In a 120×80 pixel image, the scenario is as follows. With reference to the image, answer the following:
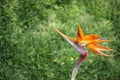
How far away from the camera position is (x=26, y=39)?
3852 mm

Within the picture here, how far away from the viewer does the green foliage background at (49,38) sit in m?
3.72

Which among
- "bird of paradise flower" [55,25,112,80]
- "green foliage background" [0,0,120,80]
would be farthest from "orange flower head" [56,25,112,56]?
"green foliage background" [0,0,120,80]

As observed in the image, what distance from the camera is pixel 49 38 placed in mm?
3938

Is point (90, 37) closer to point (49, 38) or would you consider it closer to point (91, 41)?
point (91, 41)

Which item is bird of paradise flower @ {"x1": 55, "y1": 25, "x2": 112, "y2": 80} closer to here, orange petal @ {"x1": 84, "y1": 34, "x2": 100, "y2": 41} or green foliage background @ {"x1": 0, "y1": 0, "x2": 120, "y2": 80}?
orange petal @ {"x1": 84, "y1": 34, "x2": 100, "y2": 41}

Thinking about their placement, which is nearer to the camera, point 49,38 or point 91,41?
point 91,41

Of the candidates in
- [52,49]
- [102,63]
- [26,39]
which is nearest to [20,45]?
[26,39]

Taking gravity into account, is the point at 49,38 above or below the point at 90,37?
below

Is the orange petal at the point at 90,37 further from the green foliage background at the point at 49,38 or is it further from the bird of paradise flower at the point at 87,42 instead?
the green foliage background at the point at 49,38

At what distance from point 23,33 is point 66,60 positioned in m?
0.62

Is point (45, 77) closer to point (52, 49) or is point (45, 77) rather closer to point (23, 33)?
point (52, 49)

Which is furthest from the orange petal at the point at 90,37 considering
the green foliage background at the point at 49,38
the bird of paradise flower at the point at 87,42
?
the green foliage background at the point at 49,38

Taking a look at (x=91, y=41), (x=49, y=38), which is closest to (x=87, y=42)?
(x=91, y=41)

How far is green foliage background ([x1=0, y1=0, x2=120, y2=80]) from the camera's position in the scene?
3719 mm
